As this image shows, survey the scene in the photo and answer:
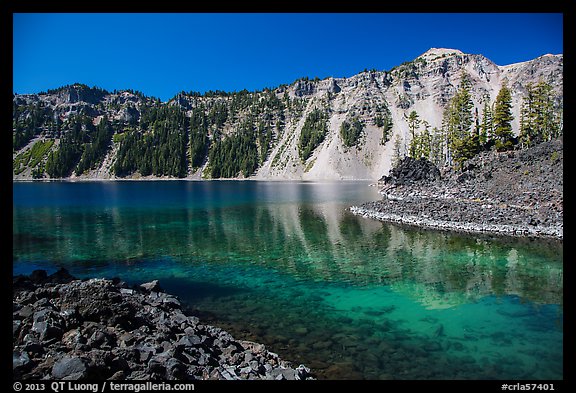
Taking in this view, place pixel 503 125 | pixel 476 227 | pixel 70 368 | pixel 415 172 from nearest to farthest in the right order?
pixel 70 368
pixel 476 227
pixel 503 125
pixel 415 172

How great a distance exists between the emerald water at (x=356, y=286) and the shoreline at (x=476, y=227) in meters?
2.58

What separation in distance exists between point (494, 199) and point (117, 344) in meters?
53.7

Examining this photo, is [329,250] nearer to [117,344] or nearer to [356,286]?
[356,286]

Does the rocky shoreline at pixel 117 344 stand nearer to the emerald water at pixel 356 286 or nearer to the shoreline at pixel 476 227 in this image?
the emerald water at pixel 356 286

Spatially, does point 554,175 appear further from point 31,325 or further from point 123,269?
point 31,325

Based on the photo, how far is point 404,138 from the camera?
182750 mm

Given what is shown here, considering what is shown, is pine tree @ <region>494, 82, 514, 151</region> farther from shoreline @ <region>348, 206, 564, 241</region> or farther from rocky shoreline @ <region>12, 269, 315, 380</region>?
rocky shoreline @ <region>12, 269, 315, 380</region>

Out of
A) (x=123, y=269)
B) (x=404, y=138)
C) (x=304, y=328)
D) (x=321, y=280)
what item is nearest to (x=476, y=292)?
(x=321, y=280)

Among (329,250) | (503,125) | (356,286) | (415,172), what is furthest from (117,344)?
(503,125)

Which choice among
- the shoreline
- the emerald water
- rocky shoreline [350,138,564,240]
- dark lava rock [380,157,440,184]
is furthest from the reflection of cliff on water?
dark lava rock [380,157,440,184]

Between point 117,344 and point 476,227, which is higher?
point 117,344

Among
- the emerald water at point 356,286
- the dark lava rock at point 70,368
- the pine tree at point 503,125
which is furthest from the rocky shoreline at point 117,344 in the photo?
the pine tree at point 503,125

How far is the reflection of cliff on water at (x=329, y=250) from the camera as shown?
23172 mm

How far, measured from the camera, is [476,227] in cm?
4006
